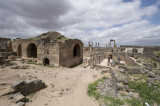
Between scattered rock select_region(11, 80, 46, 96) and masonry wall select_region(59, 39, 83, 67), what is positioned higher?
masonry wall select_region(59, 39, 83, 67)

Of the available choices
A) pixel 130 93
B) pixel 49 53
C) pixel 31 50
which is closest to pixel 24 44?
pixel 31 50

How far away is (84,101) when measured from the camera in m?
5.02

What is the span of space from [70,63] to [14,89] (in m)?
11.6

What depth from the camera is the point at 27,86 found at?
5.51 meters

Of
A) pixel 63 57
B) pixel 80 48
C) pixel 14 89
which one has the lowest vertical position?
pixel 14 89

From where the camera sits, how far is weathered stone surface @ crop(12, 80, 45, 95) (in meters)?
5.07

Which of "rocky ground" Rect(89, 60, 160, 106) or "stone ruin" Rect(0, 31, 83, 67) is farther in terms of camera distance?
"stone ruin" Rect(0, 31, 83, 67)

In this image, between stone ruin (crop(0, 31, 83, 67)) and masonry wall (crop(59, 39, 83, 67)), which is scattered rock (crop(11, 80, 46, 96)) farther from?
masonry wall (crop(59, 39, 83, 67))

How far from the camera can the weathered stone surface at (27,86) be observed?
507 centimetres

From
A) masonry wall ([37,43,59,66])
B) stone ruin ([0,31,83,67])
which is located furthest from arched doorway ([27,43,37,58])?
masonry wall ([37,43,59,66])

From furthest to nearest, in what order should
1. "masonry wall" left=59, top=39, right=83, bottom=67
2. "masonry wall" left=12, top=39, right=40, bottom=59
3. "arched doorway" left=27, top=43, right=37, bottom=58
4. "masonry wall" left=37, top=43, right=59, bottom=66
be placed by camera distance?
"arched doorway" left=27, top=43, right=37, bottom=58 → "masonry wall" left=12, top=39, right=40, bottom=59 → "masonry wall" left=59, top=39, right=83, bottom=67 → "masonry wall" left=37, top=43, right=59, bottom=66

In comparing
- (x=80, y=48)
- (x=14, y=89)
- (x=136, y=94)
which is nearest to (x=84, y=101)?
(x=136, y=94)

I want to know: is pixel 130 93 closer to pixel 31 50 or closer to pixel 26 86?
pixel 26 86

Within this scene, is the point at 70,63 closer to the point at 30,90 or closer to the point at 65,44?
the point at 65,44
